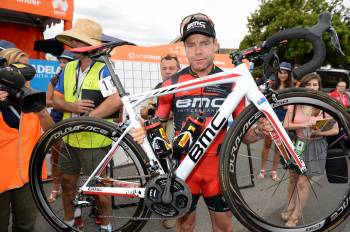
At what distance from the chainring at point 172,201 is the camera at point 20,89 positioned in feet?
3.13

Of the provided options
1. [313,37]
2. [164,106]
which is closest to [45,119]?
[164,106]

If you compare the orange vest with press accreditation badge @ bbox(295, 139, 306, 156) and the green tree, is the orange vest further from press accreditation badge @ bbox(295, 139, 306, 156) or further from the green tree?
the green tree

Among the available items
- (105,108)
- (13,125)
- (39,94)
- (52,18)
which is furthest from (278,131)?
(52,18)

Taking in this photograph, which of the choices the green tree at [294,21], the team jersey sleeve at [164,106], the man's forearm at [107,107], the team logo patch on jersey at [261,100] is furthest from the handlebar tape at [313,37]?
the green tree at [294,21]

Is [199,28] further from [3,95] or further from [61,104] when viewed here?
[61,104]

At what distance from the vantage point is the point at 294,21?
28.7 meters

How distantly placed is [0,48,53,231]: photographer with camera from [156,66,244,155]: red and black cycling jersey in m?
0.90

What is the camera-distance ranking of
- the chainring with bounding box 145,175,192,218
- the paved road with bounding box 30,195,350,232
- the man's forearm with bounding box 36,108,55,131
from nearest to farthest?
1. the chainring with bounding box 145,175,192,218
2. the man's forearm with bounding box 36,108,55,131
3. the paved road with bounding box 30,195,350,232

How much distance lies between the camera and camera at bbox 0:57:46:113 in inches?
72.8

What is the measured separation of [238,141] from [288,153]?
1.16ft

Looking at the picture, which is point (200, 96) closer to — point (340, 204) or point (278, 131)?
point (278, 131)

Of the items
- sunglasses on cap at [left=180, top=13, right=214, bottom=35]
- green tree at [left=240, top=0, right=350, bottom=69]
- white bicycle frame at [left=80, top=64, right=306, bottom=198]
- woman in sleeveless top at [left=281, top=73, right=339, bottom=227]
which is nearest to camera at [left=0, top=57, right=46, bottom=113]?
white bicycle frame at [left=80, top=64, right=306, bottom=198]

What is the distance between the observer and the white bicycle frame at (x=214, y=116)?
1.78 metres

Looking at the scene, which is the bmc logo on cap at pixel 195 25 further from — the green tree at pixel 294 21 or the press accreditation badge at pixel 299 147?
the green tree at pixel 294 21
